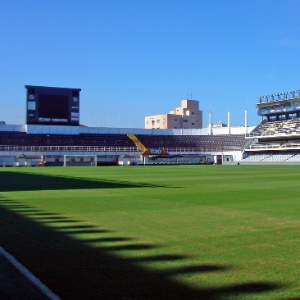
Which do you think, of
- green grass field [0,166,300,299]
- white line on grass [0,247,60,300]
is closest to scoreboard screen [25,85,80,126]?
green grass field [0,166,300,299]

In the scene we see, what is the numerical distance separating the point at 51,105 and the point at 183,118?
97.3 meters

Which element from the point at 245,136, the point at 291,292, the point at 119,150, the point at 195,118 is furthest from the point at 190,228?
the point at 195,118

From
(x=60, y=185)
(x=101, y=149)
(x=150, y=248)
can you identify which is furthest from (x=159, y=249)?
(x=101, y=149)

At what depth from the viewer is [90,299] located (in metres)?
5.71

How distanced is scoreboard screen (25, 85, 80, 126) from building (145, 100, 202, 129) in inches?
3495

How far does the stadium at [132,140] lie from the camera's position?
8638 cm

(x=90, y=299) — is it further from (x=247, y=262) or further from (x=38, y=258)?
(x=247, y=262)

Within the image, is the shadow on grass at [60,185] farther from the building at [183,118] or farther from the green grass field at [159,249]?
the building at [183,118]

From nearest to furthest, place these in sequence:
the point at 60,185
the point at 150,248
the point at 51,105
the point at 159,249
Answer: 1. the point at 159,249
2. the point at 150,248
3. the point at 60,185
4. the point at 51,105

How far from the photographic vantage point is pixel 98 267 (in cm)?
732

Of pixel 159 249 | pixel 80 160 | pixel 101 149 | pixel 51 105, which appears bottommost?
pixel 159 249

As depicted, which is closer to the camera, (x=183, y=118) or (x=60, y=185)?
(x=60, y=185)

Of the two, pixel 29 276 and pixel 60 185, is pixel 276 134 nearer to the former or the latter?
pixel 60 185

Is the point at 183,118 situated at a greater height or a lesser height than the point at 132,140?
greater
